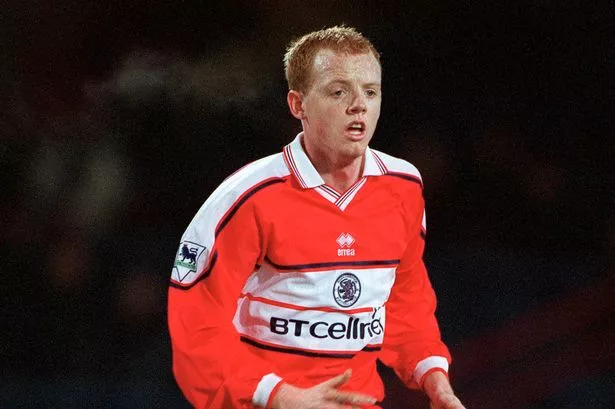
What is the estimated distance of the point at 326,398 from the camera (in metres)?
1.33

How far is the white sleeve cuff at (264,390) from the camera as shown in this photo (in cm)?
137

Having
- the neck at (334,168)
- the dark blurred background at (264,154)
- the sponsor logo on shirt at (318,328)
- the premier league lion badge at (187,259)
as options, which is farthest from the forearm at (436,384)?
the dark blurred background at (264,154)

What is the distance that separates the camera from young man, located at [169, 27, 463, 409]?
55.5 inches

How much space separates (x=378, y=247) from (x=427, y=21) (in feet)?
4.49

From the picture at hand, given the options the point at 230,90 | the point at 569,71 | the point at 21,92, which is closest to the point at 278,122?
the point at 230,90

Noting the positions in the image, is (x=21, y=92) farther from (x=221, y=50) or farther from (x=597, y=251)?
(x=597, y=251)

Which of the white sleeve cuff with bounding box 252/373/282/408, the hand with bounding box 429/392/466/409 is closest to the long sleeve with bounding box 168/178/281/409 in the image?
the white sleeve cuff with bounding box 252/373/282/408

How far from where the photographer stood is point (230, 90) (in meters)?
2.61

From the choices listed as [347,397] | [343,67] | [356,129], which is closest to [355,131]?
[356,129]

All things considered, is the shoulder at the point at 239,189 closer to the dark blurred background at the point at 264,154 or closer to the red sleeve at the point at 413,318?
the red sleeve at the point at 413,318

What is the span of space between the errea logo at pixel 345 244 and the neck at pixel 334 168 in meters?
0.09

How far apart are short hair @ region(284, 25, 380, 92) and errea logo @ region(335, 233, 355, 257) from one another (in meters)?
0.28

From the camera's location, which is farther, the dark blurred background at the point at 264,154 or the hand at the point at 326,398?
the dark blurred background at the point at 264,154

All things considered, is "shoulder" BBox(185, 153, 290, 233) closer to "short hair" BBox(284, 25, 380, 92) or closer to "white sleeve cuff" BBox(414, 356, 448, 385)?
"short hair" BBox(284, 25, 380, 92)
